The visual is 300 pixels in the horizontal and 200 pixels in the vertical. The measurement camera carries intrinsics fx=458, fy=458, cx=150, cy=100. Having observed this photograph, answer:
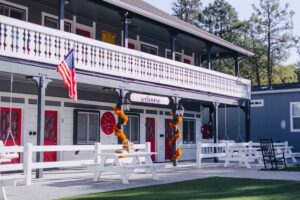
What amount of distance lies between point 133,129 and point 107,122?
1.95 metres

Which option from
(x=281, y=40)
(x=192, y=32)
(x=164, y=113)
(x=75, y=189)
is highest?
(x=281, y=40)

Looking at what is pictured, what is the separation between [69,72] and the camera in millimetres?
13086

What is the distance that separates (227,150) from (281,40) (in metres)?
30.6

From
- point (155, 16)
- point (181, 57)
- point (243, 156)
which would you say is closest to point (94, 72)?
point (155, 16)

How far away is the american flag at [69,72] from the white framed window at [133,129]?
25.8ft

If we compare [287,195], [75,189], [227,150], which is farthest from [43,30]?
[227,150]

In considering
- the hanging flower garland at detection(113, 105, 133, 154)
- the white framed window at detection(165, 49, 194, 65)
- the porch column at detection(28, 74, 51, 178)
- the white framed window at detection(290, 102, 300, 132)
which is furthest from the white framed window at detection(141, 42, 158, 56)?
the porch column at detection(28, 74, 51, 178)

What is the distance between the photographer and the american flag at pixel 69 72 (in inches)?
508

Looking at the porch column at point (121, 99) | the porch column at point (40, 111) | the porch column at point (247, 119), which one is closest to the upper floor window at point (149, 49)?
the porch column at point (121, 99)

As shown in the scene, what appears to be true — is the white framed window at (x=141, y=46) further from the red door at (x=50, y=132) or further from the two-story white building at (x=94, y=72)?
the red door at (x=50, y=132)

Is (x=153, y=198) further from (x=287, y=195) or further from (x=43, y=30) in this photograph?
(x=43, y=30)

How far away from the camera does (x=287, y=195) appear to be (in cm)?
987

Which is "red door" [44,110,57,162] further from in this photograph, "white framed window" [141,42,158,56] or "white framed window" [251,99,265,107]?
"white framed window" [251,99,265,107]

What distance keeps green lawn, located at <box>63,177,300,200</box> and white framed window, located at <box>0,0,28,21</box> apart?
8.00m
